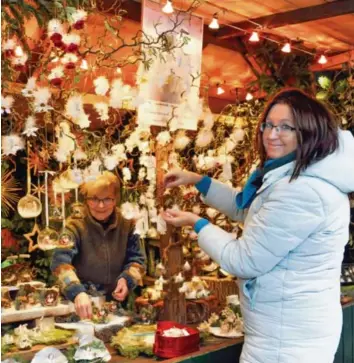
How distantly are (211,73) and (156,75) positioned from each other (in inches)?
53.1

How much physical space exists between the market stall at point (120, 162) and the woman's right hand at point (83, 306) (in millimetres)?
30

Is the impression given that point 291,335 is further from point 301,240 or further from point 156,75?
point 156,75

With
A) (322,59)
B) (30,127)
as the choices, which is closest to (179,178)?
(30,127)

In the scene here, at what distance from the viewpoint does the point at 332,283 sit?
223 cm

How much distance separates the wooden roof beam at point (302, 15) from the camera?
3.41 m

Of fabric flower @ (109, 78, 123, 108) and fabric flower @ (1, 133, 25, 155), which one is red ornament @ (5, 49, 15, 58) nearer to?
fabric flower @ (1, 133, 25, 155)

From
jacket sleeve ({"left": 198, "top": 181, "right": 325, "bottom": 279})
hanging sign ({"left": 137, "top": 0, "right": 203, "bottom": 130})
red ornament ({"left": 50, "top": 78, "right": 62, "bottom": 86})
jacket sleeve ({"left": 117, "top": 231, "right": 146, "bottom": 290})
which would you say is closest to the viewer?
jacket sleeve ({"left": 198, "top": 181, "right": 325, "bottom": 279})

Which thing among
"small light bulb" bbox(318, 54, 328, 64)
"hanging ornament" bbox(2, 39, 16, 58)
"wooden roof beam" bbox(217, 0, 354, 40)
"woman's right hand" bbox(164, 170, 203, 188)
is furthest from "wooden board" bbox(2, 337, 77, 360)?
"small light bulb" bbox(318, 54, 328, 64)

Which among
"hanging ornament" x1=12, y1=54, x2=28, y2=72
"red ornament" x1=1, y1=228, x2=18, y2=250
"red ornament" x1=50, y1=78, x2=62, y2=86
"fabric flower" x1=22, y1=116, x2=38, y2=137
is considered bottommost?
"red ornament" x1=1, y1=228, x2=18, y2=250

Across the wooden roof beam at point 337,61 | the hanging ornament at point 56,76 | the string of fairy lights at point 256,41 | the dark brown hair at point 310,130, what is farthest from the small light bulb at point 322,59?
the hanging ornament at point 56,76

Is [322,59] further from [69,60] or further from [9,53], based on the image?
[9,53]

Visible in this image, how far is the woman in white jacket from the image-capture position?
2.08 meters

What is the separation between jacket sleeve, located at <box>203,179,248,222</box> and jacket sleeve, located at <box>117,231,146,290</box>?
0.53 meters

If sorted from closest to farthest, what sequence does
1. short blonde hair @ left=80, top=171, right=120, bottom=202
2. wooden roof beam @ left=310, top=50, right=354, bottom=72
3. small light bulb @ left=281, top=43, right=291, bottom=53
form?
short blonde hair @ left=80, top=171, right=120, bottom=202 < small light bulb @ left=281, top=43, right=291, bottom=53 < wooden roof beam @ left=310, top=50, right=354, bottom=72
